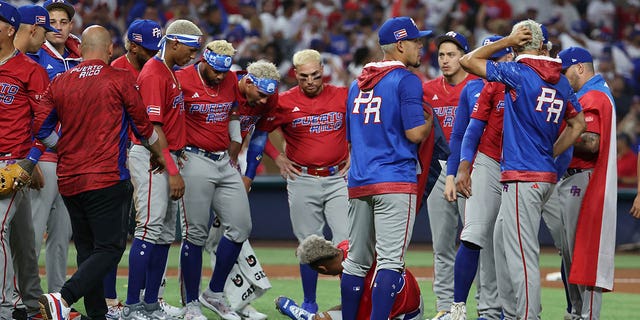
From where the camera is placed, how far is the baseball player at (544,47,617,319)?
283 inches

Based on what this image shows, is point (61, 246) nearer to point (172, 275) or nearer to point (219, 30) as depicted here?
point (172, 275)

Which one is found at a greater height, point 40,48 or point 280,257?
point 40,48

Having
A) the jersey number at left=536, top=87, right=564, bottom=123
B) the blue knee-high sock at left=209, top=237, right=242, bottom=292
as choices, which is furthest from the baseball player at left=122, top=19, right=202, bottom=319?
the jersey number at left=536, top=87, right=564, bottom=123

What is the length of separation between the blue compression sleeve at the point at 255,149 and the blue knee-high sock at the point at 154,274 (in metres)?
1.37

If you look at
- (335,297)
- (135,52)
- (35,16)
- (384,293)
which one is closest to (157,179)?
(135,52)

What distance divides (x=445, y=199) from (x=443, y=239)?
0.34 meters

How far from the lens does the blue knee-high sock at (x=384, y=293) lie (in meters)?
6.62

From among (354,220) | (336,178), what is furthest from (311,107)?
(354,220)

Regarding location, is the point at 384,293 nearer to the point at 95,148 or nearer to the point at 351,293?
the point at 351,293

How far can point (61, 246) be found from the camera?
8.23m

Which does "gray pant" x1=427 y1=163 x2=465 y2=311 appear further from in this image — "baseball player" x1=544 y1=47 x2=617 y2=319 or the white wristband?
the white wristband

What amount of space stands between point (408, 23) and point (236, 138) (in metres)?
2.52

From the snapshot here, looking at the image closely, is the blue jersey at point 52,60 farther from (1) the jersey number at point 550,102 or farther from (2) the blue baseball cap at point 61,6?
(1) the jersey number at point 550,102

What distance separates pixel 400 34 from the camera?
6.90 meters
